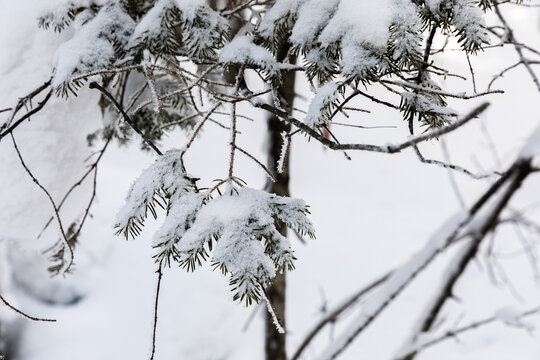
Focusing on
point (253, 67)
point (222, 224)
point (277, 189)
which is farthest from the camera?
point (277, 189)

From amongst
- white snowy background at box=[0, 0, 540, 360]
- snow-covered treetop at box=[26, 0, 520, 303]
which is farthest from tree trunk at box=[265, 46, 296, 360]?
snow-covered treetop at box=[26, 0, 520, 303]

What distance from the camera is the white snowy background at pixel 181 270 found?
1.07m

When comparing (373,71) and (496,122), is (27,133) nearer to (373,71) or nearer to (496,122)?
(373,71)

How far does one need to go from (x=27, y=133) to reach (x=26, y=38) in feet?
0.73

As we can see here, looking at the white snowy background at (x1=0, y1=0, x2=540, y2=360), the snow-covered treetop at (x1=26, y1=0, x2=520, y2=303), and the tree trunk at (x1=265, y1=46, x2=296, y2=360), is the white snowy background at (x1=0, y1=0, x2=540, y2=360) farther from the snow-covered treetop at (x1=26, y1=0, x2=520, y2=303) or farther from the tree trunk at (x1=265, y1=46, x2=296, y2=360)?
the snow-covered treetop at (x1=26, y1=0, x2=520, y2=303)

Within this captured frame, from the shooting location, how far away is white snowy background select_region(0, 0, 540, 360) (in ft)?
3.51

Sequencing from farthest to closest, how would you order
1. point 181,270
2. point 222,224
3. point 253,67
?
point 181,270, point 253,67, point 222,224

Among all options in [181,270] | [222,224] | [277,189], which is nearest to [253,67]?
[222,224]

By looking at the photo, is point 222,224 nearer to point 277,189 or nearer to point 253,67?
point 253,67

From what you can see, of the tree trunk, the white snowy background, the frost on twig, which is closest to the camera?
the frost on twig

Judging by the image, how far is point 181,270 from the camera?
2963 millimetres

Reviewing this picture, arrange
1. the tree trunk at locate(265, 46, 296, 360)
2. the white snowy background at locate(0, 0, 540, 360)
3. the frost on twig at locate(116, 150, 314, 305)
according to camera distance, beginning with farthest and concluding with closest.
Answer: the tree trunk at locate(265, 46, 296, 360), the white snowy background at locate(0, 0, 540, 360), the frost on twig at locate(116, 150, 314, 305)

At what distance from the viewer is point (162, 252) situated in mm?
687

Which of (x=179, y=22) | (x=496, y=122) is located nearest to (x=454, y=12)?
(x=179, y=22)
